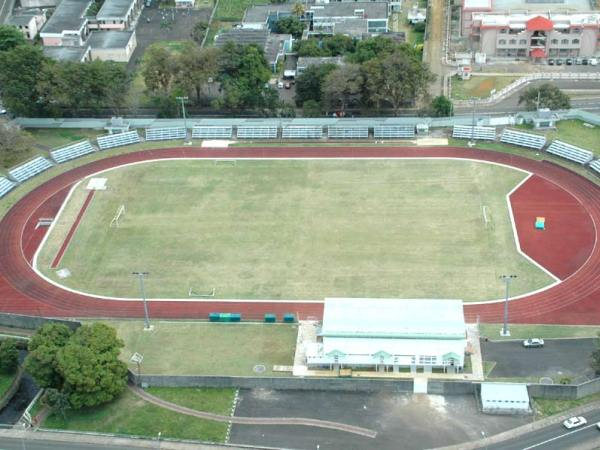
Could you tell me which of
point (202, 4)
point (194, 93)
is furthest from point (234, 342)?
point (202, 4)

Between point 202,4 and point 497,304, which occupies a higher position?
point 202,4

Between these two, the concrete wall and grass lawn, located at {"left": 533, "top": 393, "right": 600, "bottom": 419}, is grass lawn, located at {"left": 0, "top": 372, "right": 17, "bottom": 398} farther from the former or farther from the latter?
grass lawn, located at {"left": 533, "top": 393, "right": 600, "bottom": 419}

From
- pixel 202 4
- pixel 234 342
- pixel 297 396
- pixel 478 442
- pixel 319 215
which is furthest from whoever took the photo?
pixel 202 4

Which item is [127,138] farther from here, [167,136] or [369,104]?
[369,104]

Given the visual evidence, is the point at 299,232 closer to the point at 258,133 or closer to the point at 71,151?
the point at 258,133

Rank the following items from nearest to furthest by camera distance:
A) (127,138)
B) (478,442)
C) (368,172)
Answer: (478,442), (368,172), (127,138)

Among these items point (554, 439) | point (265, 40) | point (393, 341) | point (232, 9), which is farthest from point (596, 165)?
point (232, 9)

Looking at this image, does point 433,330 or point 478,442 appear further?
point 433,330

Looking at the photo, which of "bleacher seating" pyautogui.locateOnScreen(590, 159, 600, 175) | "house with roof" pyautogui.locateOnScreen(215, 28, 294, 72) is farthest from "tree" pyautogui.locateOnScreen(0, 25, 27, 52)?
"bleacher seating" pyautogui.locateOnScreen(590, 159, 600, 175)
